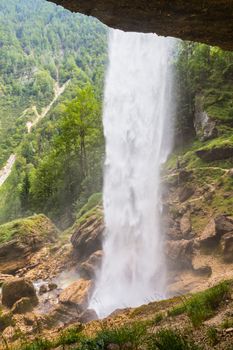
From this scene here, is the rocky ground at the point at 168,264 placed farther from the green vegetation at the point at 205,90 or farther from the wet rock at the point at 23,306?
the green vegetation at the point at 205,90

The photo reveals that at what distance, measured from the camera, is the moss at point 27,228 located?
29403 millimetres

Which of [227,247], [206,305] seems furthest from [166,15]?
[227,247]

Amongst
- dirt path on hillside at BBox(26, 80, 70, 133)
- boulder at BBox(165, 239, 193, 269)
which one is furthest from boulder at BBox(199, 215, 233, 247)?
dirt path on hillside at BBox(26, 80, 70, 133)

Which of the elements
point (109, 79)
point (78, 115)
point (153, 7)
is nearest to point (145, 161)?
point (109, 79)

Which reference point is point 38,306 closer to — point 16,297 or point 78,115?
point 16,297

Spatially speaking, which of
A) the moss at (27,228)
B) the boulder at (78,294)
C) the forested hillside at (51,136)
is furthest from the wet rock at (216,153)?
the forested hillside at (51,136)

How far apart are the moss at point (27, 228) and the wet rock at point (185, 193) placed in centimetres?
1280

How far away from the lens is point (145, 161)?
93.1 ft

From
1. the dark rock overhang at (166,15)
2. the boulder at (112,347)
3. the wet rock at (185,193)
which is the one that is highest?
the dark rock overhang at (166,15)

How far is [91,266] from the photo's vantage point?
Answer: 22062 mm

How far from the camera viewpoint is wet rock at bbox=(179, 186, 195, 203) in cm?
2230

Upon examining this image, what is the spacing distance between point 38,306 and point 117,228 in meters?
7.80

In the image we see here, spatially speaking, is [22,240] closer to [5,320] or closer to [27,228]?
[27,228]

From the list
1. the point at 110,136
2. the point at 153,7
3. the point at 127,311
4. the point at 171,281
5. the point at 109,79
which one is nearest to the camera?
the point at 153,7
